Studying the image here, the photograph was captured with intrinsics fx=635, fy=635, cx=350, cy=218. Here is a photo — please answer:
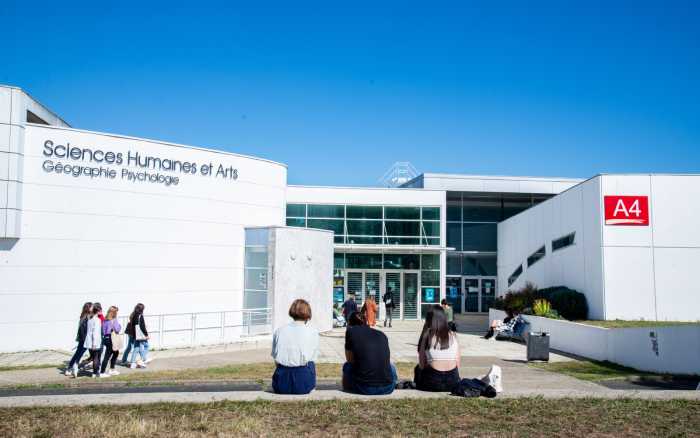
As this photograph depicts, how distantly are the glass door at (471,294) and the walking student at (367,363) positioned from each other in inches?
1173

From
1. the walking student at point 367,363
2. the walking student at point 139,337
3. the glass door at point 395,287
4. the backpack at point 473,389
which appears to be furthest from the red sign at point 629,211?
the walking student at point 367,363

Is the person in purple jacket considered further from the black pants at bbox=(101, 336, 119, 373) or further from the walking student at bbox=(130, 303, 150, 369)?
the walking student at bbox=(130, 303, 150, 369)

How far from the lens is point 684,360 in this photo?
14133mm

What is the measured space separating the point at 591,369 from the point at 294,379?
373 inches

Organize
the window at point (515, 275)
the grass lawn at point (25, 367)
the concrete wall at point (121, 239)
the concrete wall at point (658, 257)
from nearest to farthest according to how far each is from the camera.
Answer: the grass lawn at point (25, 367) < the concrete wall at point (121, 239) < the concrete wall at point (658, 257) < the window at point (515, 275)

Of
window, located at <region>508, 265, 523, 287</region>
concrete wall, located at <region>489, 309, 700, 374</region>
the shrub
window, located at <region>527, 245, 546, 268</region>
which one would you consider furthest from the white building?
window, located at <region>508, 265, 523, 287</region>

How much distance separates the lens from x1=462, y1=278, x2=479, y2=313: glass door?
3803 cm

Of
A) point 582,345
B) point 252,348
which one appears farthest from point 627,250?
point 252,348

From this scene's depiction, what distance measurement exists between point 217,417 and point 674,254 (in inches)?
745

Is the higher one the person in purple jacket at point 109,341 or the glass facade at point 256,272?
the glass facade at point 256,272

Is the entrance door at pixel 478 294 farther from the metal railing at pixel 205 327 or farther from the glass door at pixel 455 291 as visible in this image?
the metal railing at pixel 205 327

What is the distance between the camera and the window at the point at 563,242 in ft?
82.4

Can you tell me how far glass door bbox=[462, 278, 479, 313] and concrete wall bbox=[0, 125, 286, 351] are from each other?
1744 centimetres

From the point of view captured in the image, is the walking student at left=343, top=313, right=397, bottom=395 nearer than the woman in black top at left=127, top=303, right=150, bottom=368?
Yes
